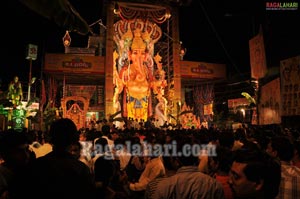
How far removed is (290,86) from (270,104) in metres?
1.21

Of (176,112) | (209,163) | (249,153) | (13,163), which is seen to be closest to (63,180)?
(13,163)

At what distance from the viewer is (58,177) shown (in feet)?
6.45

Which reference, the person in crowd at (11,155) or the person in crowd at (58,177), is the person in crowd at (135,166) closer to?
the person in crowd at (11,155)

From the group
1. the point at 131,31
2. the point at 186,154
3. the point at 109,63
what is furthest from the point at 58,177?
the point at 131,31

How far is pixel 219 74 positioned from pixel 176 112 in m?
5.73

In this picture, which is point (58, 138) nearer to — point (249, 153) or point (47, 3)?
point (249, 153)

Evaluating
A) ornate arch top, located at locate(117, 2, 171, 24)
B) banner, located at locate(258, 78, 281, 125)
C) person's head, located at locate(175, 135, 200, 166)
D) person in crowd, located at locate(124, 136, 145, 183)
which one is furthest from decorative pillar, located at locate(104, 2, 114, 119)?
person's head, located at locate(175, 135, 200, 166)

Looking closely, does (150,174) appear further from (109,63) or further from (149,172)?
(109,63)

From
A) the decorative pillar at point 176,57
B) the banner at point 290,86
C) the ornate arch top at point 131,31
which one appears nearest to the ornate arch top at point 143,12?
the ornate arch top at point 131,31

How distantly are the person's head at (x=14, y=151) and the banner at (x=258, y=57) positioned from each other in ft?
27.3

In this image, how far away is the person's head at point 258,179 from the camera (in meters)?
1.84

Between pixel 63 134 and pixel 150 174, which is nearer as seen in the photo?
pixel 63 134

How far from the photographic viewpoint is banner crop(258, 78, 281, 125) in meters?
7.86

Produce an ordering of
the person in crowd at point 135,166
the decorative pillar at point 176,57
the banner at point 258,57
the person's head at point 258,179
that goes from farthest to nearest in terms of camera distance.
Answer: the decorative pillar at point 176,57
the banner at point 258,57
the person in crowd at point 135,166
the person's head at point 258,179
